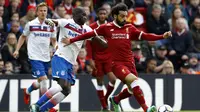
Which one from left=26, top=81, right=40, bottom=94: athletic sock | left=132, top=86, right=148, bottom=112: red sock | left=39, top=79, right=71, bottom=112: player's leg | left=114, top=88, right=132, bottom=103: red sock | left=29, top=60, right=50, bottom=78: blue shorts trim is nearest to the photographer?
left=39, top=79, right=71, bottom=112: player's leg

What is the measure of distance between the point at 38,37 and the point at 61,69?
243 centimetres

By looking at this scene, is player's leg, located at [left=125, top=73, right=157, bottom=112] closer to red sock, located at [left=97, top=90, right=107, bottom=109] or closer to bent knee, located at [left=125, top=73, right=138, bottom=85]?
bent knee, located at [left=125, top=73, right=138, bottom=85]

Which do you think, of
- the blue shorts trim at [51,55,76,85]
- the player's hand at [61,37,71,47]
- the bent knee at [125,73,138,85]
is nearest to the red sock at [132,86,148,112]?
the bent knee at [125,73,138,85]

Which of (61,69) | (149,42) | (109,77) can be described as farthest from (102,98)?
(149,42)

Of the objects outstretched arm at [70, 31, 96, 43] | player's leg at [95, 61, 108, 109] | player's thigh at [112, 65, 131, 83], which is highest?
outstretched arm at [70, 31, 96, 43]

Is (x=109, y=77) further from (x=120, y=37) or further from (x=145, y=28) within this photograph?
(x=145, y=28)

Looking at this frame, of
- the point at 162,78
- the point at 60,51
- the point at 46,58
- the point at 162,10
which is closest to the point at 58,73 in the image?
the point at 60,51

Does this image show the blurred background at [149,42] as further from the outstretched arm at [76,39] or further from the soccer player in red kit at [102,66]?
the outstretched arm at [76,39]

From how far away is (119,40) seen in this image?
15742mm

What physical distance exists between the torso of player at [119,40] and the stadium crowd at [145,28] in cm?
434

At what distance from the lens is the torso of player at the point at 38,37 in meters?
17.7

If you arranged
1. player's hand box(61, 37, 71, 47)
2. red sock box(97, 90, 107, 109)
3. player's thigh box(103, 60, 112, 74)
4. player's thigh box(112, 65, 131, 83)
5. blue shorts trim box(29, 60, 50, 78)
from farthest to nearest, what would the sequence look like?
player's thigh box(103, 60, 112, 74) → red sock box(97, 90, 107, 109) → blue shorts trim box(29, 60, 50, 78) → player's thigh box(112, 65, 131, 83) → player's hand box(61, 37, 71, 47)

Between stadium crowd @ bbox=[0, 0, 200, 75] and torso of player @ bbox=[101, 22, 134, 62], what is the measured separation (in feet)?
14.2

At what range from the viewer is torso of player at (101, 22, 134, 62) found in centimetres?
1573
